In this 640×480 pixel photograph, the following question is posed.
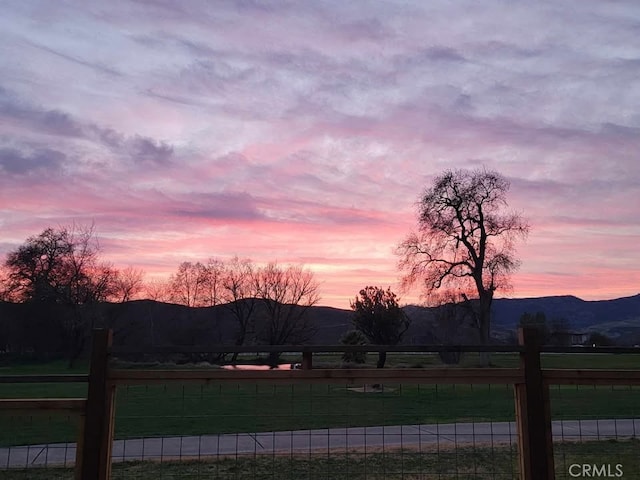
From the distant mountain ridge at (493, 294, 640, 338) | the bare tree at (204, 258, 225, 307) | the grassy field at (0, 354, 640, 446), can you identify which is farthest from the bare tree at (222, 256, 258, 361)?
the distant mountain ridge at (493, 294, 640, 338)

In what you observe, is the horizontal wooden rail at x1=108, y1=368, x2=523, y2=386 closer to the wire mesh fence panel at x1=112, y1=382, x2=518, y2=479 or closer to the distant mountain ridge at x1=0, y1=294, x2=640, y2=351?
the wire mesh fence panel at x1=112, y1=382, x2=518, y2=479

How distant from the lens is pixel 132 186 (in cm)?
1948

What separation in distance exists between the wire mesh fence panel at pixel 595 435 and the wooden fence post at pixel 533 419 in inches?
37.4

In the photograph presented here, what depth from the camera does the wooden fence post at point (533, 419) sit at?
4.40m

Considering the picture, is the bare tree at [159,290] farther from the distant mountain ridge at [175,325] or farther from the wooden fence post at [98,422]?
the wooden fence post at [98,422]

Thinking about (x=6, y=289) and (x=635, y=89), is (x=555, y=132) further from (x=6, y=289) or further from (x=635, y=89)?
(x=6, y=289)

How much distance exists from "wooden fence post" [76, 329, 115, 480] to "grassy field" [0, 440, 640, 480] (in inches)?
90.3

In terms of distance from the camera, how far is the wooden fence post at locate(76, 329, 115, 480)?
13.9 feet

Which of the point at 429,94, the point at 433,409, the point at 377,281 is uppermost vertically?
the point at 429,94

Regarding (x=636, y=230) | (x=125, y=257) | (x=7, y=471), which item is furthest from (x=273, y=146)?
(x=125, y=257)

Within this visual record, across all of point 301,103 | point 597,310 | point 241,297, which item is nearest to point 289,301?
point 241,297

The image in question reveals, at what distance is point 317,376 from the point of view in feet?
14.6

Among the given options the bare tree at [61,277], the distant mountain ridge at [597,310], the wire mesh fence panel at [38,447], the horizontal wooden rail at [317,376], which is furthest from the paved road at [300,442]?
the distant mountain ridge at [597,310]

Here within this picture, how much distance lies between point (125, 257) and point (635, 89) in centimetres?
4465
